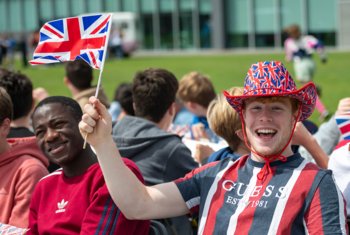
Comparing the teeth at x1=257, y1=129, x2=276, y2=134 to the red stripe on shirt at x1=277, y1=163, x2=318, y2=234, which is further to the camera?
the teeth at x1=257, y1=129, x2=276, y2=134

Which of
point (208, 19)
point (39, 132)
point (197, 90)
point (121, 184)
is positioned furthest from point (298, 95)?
point (208, 19)

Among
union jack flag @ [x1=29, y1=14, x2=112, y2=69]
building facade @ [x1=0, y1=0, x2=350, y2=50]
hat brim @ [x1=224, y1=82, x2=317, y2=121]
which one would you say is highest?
union jack flag @ [x1=29, y1=14, x2=112, y2=69]

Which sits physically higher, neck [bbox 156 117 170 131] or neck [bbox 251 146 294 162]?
neck [bbox 251 146 294 162]

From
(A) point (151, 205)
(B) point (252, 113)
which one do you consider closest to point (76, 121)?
(A) point (151, 205)

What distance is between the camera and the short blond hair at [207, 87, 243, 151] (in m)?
4.43

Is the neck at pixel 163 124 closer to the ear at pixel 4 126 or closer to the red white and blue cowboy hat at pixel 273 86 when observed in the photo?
the ear at pixel 4 126

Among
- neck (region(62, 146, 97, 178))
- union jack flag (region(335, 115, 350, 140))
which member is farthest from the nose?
union jack flag (region(335, 115, 350, 140))

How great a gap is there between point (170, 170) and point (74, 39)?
129cm

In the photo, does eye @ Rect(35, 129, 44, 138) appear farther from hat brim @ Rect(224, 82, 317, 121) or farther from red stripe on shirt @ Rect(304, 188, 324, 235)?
red stripe on shirt @ Rect(304, 188, 324, 235)

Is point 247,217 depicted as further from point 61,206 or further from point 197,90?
point 197,90

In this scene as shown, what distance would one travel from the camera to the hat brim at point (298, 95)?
10.7ft

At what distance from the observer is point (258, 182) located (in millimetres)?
3342

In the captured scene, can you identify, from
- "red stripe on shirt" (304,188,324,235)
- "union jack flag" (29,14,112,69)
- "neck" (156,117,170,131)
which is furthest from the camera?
"neck" (156,117,170,131)

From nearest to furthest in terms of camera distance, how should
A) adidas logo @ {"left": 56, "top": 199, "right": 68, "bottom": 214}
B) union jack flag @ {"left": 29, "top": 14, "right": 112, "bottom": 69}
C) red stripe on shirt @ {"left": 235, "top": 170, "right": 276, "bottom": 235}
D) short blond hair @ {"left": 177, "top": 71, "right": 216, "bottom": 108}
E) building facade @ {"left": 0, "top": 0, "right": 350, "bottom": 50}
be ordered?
1. red stripe on shirt @ {"left": 235, "top": 170, "right": 276, "bottom": 235}
2. union jack flag @ {"left": 29, "top": 14, "right": 112, "bottom": 69}
3. adidas logo @ {"left": 56, "top": 199, "right": 68, "bottom": 214}
4. short blond hair @ {"left": 177, "top": 71, "right": 216, "bottom": 108}
5. building facade @ {"left": 0, "top": 0, "right": 350, "bottom": 50}
